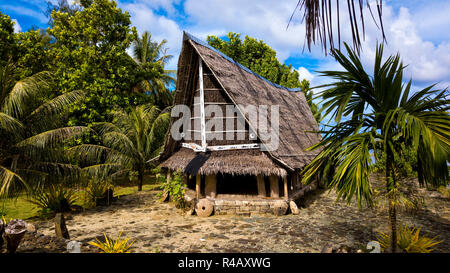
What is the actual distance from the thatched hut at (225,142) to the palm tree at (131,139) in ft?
6.06

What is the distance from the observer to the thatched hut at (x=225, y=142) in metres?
8.62

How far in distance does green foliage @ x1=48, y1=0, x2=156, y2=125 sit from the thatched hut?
5351 mm

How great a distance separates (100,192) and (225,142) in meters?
6.01

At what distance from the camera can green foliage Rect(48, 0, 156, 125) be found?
42.4 feet

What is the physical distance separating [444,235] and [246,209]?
5609 millimetres

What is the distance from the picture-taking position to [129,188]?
49.2 feet

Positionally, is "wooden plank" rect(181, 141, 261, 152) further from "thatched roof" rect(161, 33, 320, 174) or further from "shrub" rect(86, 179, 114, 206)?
"shrub" rect(86, 179, 114, 206)

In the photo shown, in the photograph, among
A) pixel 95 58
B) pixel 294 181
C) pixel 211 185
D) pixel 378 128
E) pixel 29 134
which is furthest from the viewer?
pixel 95 58

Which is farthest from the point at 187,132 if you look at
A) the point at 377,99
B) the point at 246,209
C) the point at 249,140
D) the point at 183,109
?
the point at 377,99

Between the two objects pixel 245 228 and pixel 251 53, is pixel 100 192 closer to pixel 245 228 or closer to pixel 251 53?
pixel 245 228

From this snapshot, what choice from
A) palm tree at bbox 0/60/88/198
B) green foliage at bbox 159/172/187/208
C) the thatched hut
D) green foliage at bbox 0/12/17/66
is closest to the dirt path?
green foliage at bbox 159/172/187/208

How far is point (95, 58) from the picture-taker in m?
13.8

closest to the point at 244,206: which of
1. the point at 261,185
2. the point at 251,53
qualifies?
the point at 261,185

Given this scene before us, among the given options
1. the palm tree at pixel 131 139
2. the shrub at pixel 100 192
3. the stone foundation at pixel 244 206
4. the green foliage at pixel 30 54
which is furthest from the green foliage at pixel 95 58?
the stone foundation at pixel 244 206
